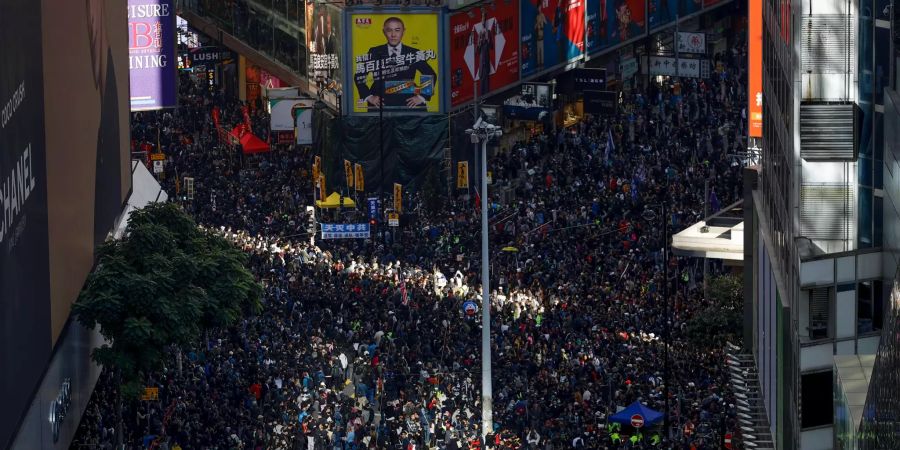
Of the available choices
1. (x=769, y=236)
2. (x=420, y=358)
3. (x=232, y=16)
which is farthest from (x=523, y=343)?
(x=232, y=16)

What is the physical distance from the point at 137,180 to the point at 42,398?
84.9 ft

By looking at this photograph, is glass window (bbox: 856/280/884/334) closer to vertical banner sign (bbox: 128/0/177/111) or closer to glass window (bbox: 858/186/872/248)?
glass window (bbox: 858/186/872/248)

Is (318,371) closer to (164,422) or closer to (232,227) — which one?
(164,422)

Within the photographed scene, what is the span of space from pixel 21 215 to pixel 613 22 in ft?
218

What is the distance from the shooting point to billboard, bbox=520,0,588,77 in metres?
99.4

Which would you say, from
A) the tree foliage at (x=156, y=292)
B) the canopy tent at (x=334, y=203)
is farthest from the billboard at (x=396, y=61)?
the tree foliage at (x=156, y=292)

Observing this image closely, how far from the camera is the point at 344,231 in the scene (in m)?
72.9

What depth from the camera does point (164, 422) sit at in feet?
178

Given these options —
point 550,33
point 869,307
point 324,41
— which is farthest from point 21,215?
point 550,33

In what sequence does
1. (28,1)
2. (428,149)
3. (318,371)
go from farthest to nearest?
(428,149), (318,371), (28,1)

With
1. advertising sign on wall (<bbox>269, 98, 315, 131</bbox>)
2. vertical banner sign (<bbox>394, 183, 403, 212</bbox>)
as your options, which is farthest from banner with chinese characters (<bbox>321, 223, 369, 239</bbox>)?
advertising sign on wall (<bbox>269, 98, 315, 131</bbox>)

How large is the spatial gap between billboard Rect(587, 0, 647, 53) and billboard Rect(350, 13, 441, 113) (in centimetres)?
1522

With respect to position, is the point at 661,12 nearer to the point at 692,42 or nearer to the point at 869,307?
the point at 692,42

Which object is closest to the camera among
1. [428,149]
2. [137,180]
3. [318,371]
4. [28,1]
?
[28,1]
